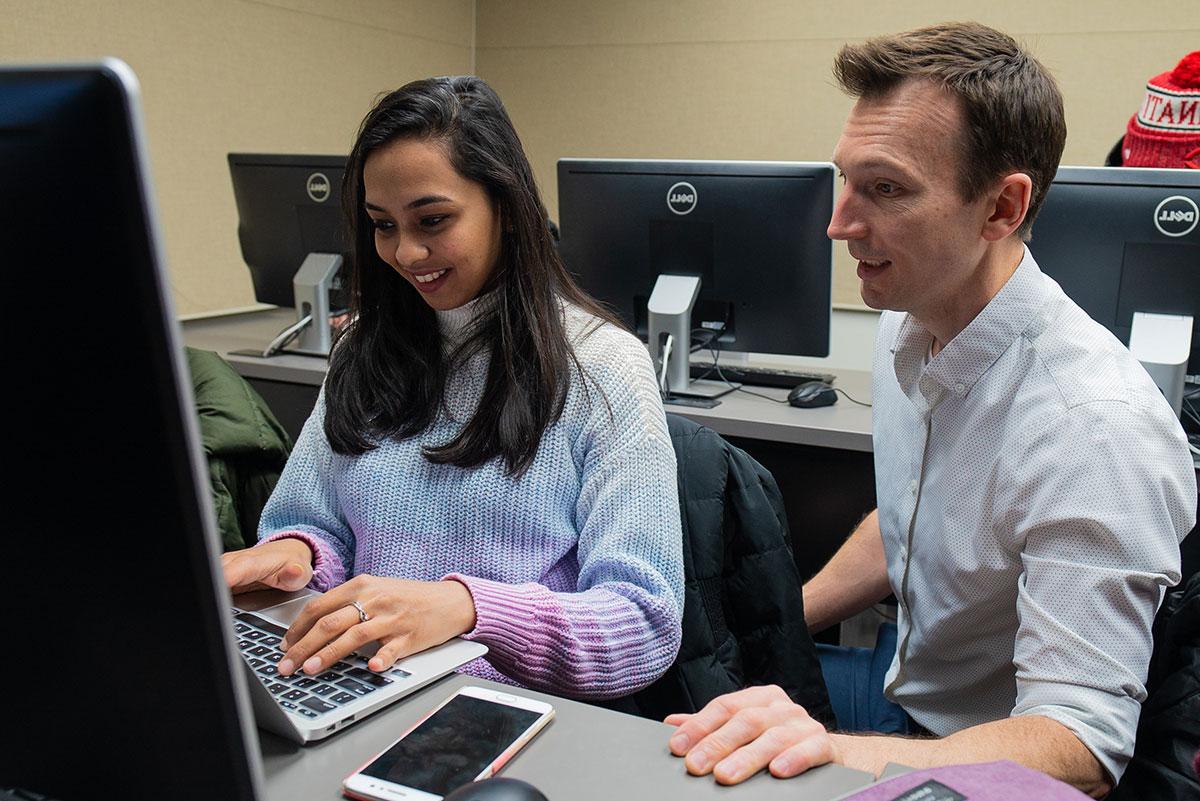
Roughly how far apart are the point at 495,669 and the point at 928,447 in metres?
0.60

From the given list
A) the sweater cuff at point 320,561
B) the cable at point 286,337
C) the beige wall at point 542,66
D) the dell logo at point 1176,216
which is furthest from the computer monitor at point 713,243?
the beige wall at point 542,66

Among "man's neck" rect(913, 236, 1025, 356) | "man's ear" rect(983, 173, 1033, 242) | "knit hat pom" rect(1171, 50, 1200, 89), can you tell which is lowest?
"man's neck" rect(913, 236, 1025, 356)

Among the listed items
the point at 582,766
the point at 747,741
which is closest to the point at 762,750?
the point at 747,741

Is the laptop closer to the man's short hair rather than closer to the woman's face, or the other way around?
the woman's face

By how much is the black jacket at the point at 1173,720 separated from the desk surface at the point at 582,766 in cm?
37

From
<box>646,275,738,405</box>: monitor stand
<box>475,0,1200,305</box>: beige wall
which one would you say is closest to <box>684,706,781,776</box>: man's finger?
<box>646,275,738,405</box>: monitor stand

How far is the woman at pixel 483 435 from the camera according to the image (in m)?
1.06

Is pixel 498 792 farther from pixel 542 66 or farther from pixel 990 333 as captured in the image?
pixel 542 66

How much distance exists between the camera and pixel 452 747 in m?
0.73

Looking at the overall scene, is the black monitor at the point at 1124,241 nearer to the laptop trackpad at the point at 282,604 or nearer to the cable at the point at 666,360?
the cable at the point at 666,360

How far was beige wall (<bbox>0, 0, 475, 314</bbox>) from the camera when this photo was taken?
304 cm

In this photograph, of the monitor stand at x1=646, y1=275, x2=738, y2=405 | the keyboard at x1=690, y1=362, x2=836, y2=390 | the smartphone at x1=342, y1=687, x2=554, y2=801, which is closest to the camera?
the smartphone at x1=342, y1=687, x2=554, y2=801

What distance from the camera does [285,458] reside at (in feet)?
5.24

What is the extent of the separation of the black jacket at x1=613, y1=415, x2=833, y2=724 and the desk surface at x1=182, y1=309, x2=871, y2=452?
2.71 feet
